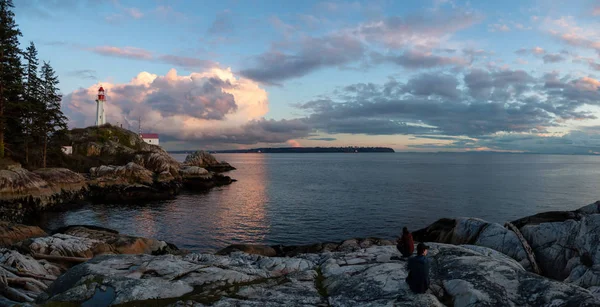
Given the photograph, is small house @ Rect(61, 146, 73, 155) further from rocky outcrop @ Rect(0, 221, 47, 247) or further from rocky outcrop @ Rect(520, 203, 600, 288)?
rocky outcrop @ Rect(520, 203, 600, 288)

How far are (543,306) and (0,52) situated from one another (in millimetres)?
71090

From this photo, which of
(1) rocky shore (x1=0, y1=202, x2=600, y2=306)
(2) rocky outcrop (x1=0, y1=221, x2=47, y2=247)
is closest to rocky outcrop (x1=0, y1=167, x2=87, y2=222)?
(2) rocky outcrop (x1=0, y1=221, x2=47, y2=247)

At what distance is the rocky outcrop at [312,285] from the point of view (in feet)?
35.9

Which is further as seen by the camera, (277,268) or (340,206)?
(340,206)

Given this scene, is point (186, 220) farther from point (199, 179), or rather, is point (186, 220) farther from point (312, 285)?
point (199, 179)

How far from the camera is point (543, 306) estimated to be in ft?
33.6

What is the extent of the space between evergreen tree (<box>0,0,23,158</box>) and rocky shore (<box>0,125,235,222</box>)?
27.6 ft

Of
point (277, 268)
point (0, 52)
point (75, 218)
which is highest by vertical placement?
point (0, 52)

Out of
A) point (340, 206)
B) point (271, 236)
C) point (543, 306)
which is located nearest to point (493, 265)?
point (543, 306)

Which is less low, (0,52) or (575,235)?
(0,52)

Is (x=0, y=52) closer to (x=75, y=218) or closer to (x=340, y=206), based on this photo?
(x=75, y=218)

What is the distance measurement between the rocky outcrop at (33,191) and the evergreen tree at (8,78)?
7.16m

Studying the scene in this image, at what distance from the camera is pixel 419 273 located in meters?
11.2

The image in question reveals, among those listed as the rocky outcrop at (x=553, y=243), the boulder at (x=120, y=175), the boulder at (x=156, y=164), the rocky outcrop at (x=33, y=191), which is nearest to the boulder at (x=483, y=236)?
the rocky outcrop at (x=553, y=243)
